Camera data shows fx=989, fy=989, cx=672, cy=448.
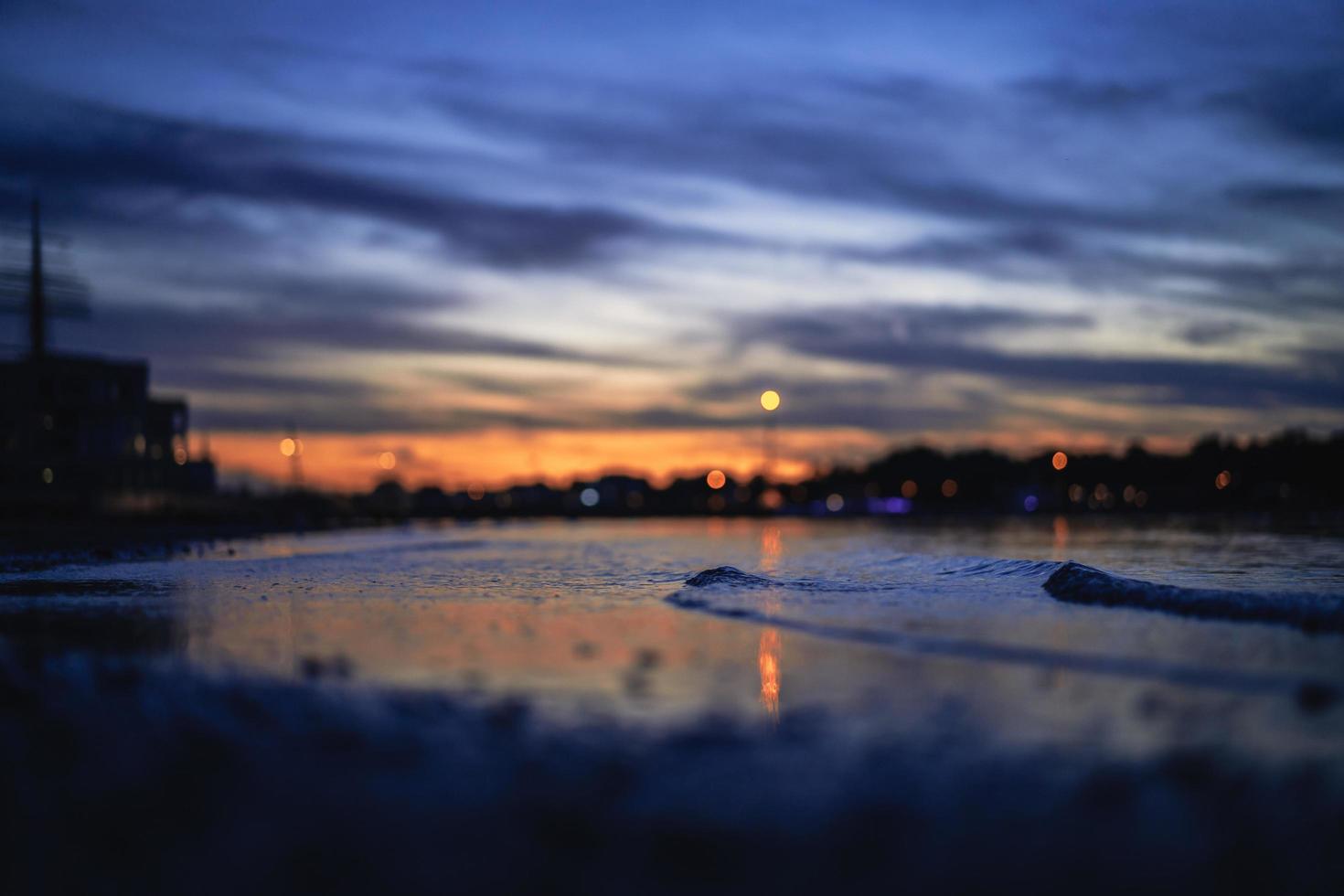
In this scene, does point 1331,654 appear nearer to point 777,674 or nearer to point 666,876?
point 777,674

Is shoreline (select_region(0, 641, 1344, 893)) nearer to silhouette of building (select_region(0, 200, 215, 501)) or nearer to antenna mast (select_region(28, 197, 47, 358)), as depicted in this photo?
silhouette of building (select_region(0, 200, 215, 501))

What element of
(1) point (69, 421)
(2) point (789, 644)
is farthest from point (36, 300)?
(2) point (789, 644)

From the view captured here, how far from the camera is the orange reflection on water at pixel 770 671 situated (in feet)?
27.2

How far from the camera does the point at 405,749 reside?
689 centimetres

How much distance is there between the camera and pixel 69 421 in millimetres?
64625

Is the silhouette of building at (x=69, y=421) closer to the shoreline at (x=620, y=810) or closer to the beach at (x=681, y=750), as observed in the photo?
the beach at (x=681, y=750)

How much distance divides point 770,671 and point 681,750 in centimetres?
334

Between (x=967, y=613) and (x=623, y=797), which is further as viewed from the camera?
(x=967, y=613)

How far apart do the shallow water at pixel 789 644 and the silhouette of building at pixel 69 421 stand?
1769 inches

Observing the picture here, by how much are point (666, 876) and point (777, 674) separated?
17.2ft

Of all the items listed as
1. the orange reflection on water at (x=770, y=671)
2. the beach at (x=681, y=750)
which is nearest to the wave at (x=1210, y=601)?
the beach at (x=681, y=750)

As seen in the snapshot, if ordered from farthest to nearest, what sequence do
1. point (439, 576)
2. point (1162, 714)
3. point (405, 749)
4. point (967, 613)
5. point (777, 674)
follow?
1. point (439, 576)
2. point (967, 613)
3. point (777, 674)
4. point (1162, 714)
5. point (405, 749)

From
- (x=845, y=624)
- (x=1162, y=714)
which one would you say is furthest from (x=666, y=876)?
(x=845, y=624)

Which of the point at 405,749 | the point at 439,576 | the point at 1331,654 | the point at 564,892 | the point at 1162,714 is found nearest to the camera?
the point at 564,892
